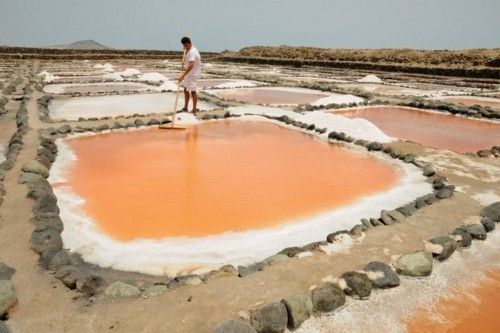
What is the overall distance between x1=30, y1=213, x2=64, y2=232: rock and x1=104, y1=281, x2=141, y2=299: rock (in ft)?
3.82

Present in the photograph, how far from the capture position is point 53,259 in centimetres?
321

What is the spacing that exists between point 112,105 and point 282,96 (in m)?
6.01

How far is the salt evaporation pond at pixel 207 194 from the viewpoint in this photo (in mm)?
3609

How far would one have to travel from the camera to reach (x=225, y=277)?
308cm

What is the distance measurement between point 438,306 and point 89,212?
3.29 m

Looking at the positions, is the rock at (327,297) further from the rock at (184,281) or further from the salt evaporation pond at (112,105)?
the salt evaporation pond at (112,105)

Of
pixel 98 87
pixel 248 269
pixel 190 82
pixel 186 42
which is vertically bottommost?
pixel 248 269

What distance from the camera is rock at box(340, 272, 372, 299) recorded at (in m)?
2.97

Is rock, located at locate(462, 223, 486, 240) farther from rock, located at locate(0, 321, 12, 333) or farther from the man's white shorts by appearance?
the man's white shorts

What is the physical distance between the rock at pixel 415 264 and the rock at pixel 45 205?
318cm

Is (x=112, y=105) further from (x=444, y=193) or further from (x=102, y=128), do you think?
(x=444, y=193)

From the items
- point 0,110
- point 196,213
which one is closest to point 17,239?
point 196,213

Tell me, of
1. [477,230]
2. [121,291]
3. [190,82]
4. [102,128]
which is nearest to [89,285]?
[121,291]

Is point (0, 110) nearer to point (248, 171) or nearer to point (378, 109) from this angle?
point (248, 171)
